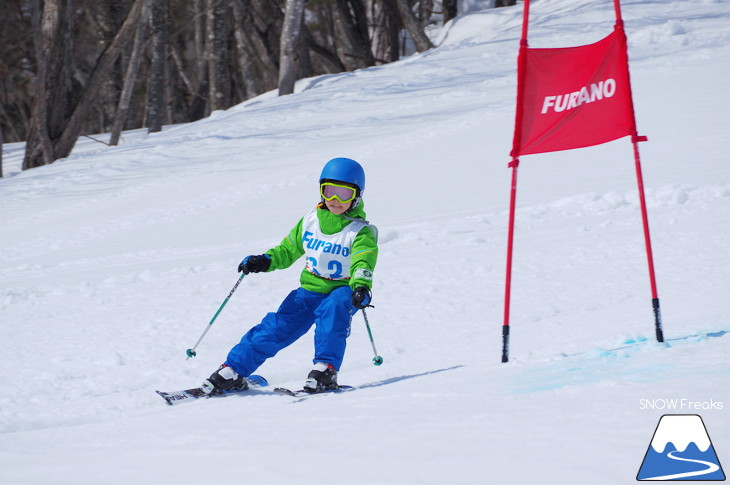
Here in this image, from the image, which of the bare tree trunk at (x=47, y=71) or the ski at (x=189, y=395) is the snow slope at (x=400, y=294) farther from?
the bare tree trunk at (x=47, y=71)

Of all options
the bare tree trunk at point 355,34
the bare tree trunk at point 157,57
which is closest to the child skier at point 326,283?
the bare tree trunk at point 157,57

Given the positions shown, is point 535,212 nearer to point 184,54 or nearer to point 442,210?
point 442,210

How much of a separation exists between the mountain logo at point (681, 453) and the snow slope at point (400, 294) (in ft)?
0.12

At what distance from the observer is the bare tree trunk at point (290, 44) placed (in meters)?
14.6

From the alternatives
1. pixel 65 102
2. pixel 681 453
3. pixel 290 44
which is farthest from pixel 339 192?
pixel 290 44

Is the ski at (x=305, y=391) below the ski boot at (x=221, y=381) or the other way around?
below

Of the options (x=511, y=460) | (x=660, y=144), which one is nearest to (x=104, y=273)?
(x=511, y=460)

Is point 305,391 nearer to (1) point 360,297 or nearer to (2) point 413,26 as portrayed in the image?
(1) point 360,297

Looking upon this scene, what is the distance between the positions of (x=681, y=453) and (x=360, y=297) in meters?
1.81

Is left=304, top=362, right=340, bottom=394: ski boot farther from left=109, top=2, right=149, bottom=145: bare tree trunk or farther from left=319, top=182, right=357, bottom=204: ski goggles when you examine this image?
left=109, top=2, right=149, bottom=145: bare tree trunk

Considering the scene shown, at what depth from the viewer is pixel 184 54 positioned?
96.7 feet

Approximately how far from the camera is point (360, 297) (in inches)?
158

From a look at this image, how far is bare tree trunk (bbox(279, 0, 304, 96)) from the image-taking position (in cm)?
1462

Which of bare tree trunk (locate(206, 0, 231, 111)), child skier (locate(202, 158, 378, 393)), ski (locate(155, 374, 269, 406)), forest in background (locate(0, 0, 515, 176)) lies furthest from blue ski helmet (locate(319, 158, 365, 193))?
bare tree trunk (locate(206, 0, 231, 111))
